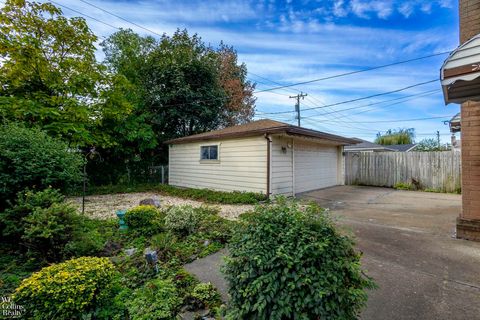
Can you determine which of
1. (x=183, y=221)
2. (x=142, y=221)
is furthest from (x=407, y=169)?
(x=142, y=221)

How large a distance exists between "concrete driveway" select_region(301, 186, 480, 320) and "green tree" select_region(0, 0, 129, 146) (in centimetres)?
861

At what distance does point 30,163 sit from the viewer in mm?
3893

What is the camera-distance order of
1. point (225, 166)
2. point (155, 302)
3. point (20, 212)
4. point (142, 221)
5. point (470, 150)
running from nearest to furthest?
point (155, 302) → point (20, 212) → point (470, 150) → point (142, 221) → point (225, 166)

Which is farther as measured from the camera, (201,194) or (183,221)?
(201,194)

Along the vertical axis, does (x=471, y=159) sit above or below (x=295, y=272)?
above

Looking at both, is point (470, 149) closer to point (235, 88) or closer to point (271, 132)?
point (271, 132)

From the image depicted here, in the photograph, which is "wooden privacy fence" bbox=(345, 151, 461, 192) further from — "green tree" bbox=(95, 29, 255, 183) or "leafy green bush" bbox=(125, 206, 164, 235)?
"leafy green bush" bbox=(125, 206, 164, 235)

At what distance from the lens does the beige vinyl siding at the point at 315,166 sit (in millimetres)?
9352

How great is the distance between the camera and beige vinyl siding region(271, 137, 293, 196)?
7887mm

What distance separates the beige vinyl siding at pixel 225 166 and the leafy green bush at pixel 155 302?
5.81m

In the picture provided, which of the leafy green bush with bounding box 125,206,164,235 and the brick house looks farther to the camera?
the leafy green bush with bounding box 125,206,164,235

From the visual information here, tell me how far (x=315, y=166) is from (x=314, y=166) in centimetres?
10

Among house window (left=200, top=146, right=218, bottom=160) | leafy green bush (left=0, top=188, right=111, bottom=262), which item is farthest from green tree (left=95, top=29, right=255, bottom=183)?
leafy green bush (left=0, top=188, right=111, bottom=262)

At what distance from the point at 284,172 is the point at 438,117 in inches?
683
